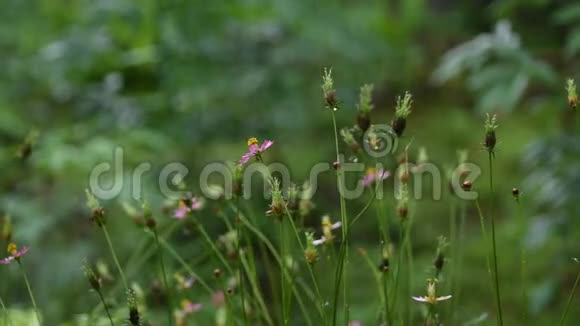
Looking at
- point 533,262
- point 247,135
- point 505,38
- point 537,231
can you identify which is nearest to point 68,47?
point 247,135

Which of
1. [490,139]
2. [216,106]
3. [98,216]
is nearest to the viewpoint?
[490,139]

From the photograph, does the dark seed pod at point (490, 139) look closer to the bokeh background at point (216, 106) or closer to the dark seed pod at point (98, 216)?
the dark seed pod at point (98, 216)

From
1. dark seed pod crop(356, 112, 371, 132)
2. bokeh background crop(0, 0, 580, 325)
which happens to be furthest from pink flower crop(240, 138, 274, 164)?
bokeh background crop(0, 0, 580, 325)

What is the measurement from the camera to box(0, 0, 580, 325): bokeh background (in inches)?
59.6

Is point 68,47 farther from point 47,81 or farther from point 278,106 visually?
point 278,106

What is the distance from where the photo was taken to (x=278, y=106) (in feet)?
6.05

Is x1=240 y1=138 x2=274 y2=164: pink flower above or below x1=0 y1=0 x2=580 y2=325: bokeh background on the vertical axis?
below

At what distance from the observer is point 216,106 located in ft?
6.57

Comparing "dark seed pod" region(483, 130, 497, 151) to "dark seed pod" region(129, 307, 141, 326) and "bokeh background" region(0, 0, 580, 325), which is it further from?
"bokeh background" region(0, 0, 580, 325)

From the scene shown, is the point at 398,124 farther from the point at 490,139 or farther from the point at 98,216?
the point at 98,216

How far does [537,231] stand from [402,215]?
0.78m

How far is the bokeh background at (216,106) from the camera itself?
4.97ft

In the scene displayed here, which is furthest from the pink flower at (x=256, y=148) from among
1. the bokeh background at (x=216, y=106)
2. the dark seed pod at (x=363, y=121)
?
the bokeh background at (x=216, y=106)

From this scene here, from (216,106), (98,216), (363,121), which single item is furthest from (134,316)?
(216,106)
